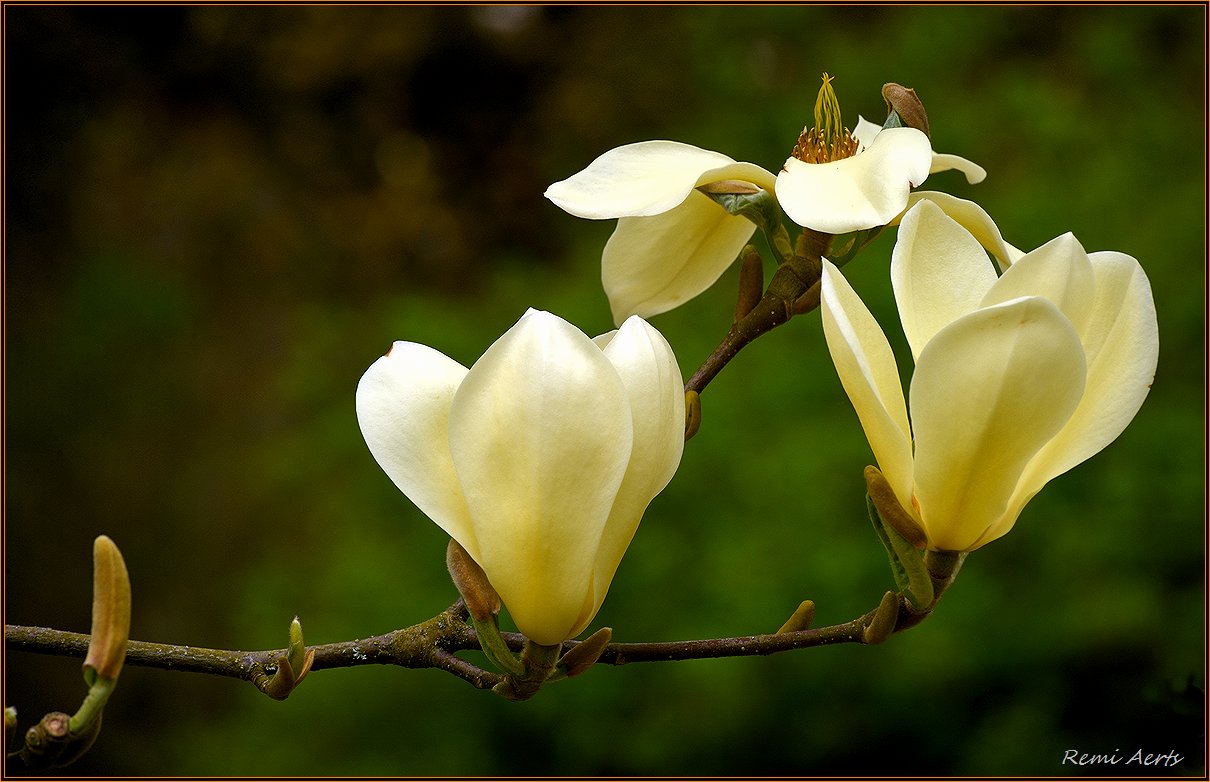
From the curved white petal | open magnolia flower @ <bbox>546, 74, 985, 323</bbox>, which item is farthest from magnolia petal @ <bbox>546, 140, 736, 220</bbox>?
the curved white petal

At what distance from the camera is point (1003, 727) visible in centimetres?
133

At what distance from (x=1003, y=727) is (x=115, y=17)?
2.21m

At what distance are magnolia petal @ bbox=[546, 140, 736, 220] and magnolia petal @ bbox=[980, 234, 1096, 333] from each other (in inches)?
5.0

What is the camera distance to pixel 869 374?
379 millimetres

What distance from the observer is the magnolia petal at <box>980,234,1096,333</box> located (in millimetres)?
378

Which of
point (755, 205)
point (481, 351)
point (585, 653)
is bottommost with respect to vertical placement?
point (481, 351)

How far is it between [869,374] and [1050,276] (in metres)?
0.07

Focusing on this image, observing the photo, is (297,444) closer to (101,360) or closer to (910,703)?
(101,360)

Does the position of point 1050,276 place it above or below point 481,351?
above

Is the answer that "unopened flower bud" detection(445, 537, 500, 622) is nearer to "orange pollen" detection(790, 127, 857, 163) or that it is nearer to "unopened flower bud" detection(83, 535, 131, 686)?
"unopened flower bud" detection(83, 535, 131, 686)

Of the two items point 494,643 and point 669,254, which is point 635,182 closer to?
point 669,254

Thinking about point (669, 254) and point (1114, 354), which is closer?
point (1114, 354)

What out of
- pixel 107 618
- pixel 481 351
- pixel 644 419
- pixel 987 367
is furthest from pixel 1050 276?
pixel 481 351

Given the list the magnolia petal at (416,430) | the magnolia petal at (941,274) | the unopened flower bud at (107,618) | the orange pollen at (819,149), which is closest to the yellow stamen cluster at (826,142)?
the orange pollen at (819,149)
